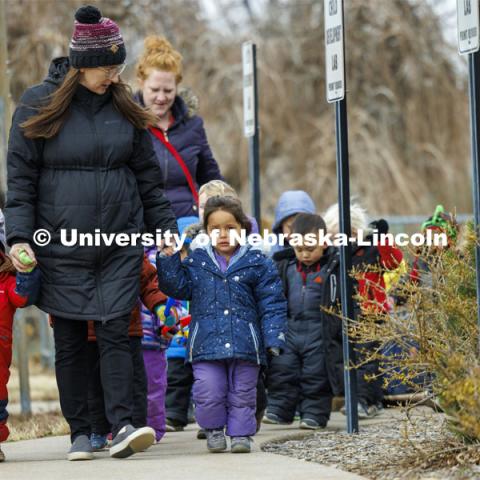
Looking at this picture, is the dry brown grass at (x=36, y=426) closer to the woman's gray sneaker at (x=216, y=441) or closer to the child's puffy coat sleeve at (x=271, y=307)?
the woman's gray sneaker at (x=216, y=441)

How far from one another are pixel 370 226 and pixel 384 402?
1329 mm

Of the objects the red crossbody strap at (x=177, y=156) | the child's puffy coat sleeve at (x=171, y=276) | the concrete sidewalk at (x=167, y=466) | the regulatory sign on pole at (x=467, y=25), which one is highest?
the regulatory sign on pole at (x=467, y=25)

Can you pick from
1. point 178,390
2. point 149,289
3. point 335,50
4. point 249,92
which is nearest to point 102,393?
point 149,289

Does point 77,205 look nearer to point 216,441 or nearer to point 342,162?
point 216,441

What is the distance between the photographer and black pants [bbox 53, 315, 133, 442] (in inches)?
279

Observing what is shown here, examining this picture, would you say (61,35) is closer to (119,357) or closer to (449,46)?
(449,46)

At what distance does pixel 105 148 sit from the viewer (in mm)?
7172

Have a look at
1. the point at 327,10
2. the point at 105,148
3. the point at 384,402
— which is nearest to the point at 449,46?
the point at 384,402

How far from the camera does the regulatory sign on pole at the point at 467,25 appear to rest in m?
6.62

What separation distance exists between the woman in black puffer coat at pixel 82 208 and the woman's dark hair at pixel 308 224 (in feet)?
7.12

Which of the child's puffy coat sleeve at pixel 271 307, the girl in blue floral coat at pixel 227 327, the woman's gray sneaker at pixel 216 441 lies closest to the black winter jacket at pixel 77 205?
the girl in blue floral coat at pixel 227 327

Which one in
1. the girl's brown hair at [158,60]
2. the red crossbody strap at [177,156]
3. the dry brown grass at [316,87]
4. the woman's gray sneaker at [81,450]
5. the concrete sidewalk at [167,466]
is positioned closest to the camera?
the concrete sidewalk at [167,466]

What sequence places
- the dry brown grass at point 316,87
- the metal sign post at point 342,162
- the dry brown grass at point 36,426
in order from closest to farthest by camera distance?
the metal sign post at point 342,162 < the dry brown grass at point 36,426 < the dry brown grass at point 316,87

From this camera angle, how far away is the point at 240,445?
735 centimetres
